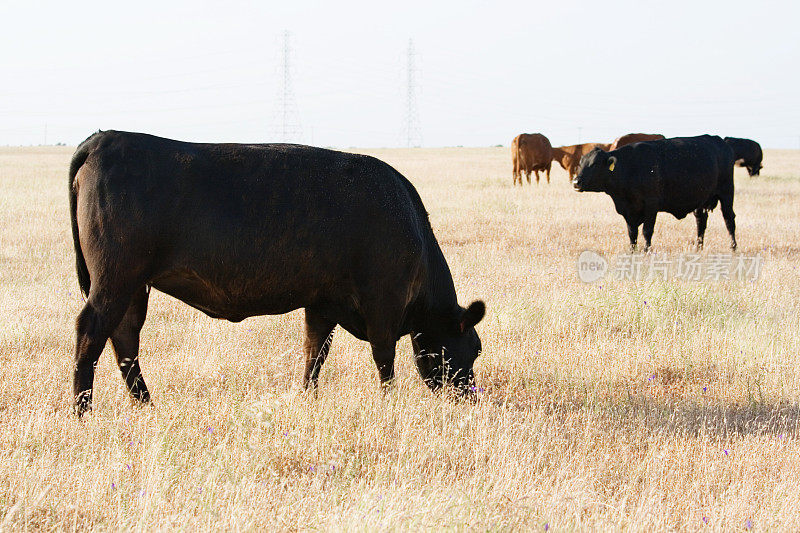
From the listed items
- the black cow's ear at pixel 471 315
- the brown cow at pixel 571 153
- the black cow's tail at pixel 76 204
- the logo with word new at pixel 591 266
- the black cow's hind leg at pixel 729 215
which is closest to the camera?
the black cow's tail at pixel 76 204

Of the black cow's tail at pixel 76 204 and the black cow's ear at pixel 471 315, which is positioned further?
the black cow's ear at pixel 471 315

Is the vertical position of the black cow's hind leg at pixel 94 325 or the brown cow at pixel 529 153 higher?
the brown cow at pixel 529 153

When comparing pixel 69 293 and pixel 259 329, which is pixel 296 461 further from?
pixel 69 293

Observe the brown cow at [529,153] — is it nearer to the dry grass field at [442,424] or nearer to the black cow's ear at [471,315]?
the dry grass field at [442,424]

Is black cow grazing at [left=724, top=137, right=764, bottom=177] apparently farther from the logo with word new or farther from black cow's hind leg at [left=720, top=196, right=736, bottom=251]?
the logo with word new

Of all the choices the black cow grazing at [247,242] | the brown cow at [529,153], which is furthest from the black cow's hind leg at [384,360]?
the brown cow at [529,153]

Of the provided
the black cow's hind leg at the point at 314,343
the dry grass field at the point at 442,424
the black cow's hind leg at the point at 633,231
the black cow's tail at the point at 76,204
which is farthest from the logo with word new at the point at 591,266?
the black cow's tail at the point at 76,204

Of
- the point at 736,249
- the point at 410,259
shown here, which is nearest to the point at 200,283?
the point at 410,259

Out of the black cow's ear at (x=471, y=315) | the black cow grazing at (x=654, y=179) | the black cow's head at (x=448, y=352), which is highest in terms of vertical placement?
the black cow grazing at (x=654, y=179)

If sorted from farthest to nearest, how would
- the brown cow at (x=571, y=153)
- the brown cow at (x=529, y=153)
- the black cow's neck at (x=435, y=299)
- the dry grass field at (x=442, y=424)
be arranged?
the brown cow at (x=571, y=153)
the brown cow at (x=529, y=153)
the black cow's neck at (x=435, y=299)
the dry grass field at (x=442, y=424)

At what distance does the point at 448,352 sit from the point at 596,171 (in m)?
7.97

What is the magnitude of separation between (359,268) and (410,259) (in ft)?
1.16

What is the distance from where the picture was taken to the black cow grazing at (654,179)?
42.1ft

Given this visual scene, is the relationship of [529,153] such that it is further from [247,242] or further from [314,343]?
[247,242]
